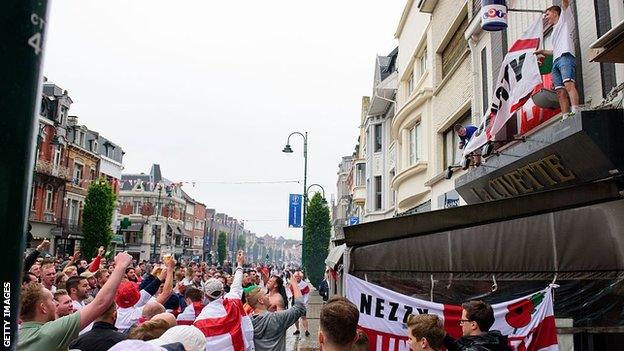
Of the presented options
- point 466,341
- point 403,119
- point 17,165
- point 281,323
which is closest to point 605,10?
point 466,341

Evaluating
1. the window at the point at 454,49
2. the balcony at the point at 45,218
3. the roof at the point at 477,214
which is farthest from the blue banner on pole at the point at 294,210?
the roof at the point at 477,214

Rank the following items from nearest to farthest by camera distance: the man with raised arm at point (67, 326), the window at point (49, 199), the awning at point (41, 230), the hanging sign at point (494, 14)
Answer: the man with raised arm at point (67, 326) → the hanging sign at point (494, 14) → the awning at point (41, 230) → the window at point (49, 199)

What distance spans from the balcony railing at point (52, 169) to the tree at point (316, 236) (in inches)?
882

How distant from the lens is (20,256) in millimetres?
891

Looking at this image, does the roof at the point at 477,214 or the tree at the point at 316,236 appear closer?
the roof at the point at 477,214

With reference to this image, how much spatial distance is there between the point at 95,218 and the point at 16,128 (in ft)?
152

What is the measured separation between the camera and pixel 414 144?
17891 mm

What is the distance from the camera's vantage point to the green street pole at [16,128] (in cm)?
86

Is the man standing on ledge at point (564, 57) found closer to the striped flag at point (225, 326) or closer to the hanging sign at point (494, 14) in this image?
the hanging sign at point (494, 14)

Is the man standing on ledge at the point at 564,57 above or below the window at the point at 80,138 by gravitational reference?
below

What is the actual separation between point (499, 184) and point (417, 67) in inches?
412

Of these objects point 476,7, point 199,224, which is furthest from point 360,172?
point 199,224

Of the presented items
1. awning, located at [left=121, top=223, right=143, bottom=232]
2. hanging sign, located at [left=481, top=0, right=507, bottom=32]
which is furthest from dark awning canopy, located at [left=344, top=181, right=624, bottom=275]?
awning, located at [left=121, top=223, right=143, bottom=232]

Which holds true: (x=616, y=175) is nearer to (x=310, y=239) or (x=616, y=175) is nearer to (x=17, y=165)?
(x=17, y=165)
